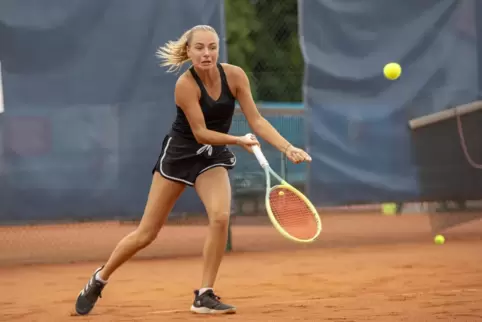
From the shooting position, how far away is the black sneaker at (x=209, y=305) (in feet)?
15.4

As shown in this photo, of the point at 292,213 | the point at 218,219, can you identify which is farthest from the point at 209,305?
the point at 292,213

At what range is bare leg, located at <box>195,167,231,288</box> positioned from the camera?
468 cm

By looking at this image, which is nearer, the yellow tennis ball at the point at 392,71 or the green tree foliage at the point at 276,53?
the yellow tennis ball at the point at 392,71

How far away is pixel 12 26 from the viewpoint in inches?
291

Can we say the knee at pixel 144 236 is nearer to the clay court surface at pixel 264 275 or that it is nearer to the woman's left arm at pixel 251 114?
the clay court surface at pixel 264 275

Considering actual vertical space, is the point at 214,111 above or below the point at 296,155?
above

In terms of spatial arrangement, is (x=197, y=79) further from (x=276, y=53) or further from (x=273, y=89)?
(x=273, y=89)

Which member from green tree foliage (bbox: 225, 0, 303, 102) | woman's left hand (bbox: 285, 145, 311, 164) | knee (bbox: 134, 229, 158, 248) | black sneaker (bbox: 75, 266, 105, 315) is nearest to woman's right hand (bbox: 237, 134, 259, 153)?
woman's left hand (bbox: 285, 145, 311, 164)

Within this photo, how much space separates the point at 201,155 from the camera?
4.79 m

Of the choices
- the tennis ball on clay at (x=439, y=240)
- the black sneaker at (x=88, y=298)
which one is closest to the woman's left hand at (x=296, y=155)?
the black sneaker at (x=88, y=298)

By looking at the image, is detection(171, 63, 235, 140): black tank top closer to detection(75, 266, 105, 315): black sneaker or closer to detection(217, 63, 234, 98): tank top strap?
detection(217, 63, 234, 98): tank top strap

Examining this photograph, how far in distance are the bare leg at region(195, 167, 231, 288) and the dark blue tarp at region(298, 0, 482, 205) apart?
3522 mm

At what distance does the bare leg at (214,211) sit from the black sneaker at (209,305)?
0.06m

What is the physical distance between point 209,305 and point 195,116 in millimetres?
925
